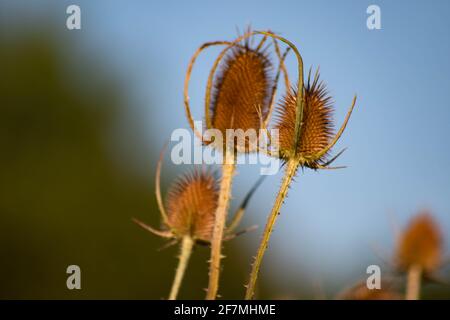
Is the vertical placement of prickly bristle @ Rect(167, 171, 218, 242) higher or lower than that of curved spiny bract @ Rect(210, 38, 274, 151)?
lower

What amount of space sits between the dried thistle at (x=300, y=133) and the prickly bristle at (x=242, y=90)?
28 centimetres

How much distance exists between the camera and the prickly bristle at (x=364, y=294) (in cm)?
360

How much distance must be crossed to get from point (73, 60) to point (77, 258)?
8173 mm

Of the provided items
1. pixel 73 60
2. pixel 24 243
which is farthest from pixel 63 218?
pixel 73 60

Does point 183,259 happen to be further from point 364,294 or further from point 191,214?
point 364,294

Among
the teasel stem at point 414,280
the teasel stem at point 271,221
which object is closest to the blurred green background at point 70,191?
the teasel stem at point 414,280

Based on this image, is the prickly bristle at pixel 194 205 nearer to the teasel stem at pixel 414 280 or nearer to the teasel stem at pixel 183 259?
the teasel stem at pixel 183 259

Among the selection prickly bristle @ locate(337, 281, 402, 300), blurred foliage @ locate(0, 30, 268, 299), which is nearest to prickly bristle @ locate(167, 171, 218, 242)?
prickly bristle @ locate(337, 281, 402, 300)

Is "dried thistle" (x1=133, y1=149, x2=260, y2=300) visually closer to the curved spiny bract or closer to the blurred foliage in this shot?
the curved spiny bract

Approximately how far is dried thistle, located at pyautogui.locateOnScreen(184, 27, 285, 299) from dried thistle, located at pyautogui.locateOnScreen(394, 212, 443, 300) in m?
1.48

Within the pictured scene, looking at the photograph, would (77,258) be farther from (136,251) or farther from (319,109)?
(319,109)

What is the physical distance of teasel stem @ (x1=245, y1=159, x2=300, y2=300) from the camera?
2.81 meters

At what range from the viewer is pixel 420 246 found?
180 inches

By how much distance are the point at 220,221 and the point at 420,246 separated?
6.04 feet
